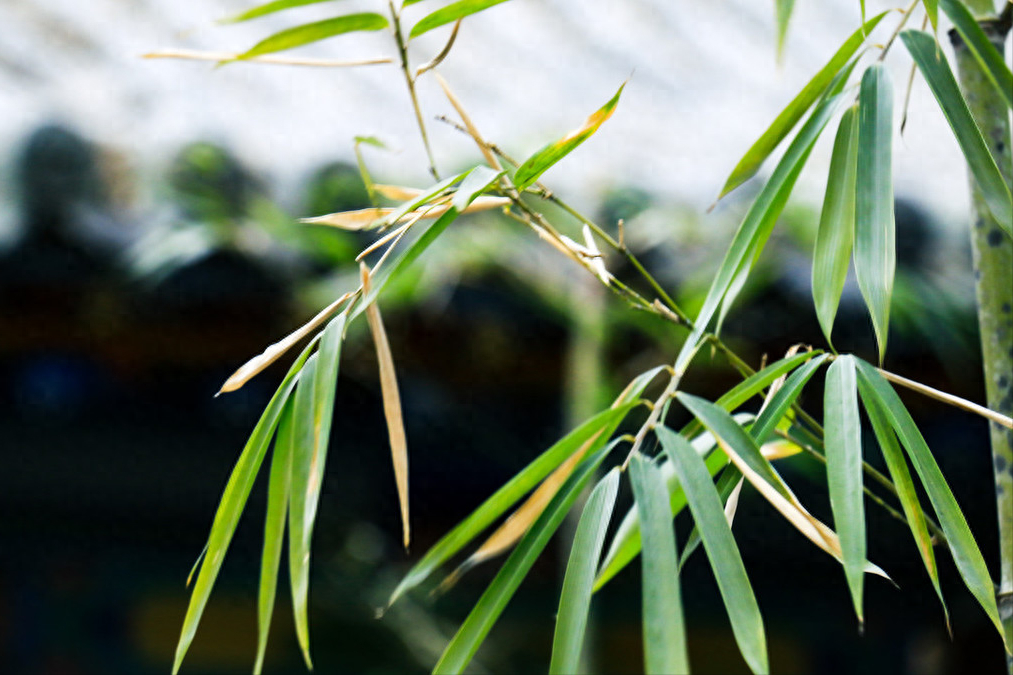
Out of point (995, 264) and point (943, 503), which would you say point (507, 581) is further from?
point (995, 264)

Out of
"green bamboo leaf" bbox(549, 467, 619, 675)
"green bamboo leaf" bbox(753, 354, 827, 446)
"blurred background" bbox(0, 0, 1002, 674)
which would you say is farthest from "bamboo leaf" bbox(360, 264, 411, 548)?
"blurred background" bbox(0, 0, 1002, 674)

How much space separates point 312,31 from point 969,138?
1.36 ft

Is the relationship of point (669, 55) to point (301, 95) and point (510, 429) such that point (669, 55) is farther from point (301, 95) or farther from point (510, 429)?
point (510, 429)

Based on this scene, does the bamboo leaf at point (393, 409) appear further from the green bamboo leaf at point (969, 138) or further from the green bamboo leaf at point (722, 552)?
Answer: the green bamboo leaf at point (969, 138)

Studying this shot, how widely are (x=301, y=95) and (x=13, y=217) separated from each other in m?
1.10

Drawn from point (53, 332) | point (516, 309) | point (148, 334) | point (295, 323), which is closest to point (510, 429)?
point (516, 309)

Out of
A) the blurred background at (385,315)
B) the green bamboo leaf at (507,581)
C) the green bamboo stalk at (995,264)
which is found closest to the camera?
the green bamboo leaf at (507,581)

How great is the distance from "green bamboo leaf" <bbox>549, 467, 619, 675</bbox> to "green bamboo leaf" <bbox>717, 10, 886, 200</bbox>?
231mm

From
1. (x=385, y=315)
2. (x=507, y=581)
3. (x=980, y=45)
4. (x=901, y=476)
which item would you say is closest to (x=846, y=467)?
(x=901, y=476)

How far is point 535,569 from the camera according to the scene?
1.65 meters

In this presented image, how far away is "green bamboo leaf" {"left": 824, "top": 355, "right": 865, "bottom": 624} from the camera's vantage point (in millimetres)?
420

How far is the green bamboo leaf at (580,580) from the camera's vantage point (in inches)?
18.1

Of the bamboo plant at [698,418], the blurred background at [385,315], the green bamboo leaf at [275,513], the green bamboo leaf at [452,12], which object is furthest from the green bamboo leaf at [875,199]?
the blurred background at [385,315]

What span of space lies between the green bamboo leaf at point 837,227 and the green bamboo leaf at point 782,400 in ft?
0.08
